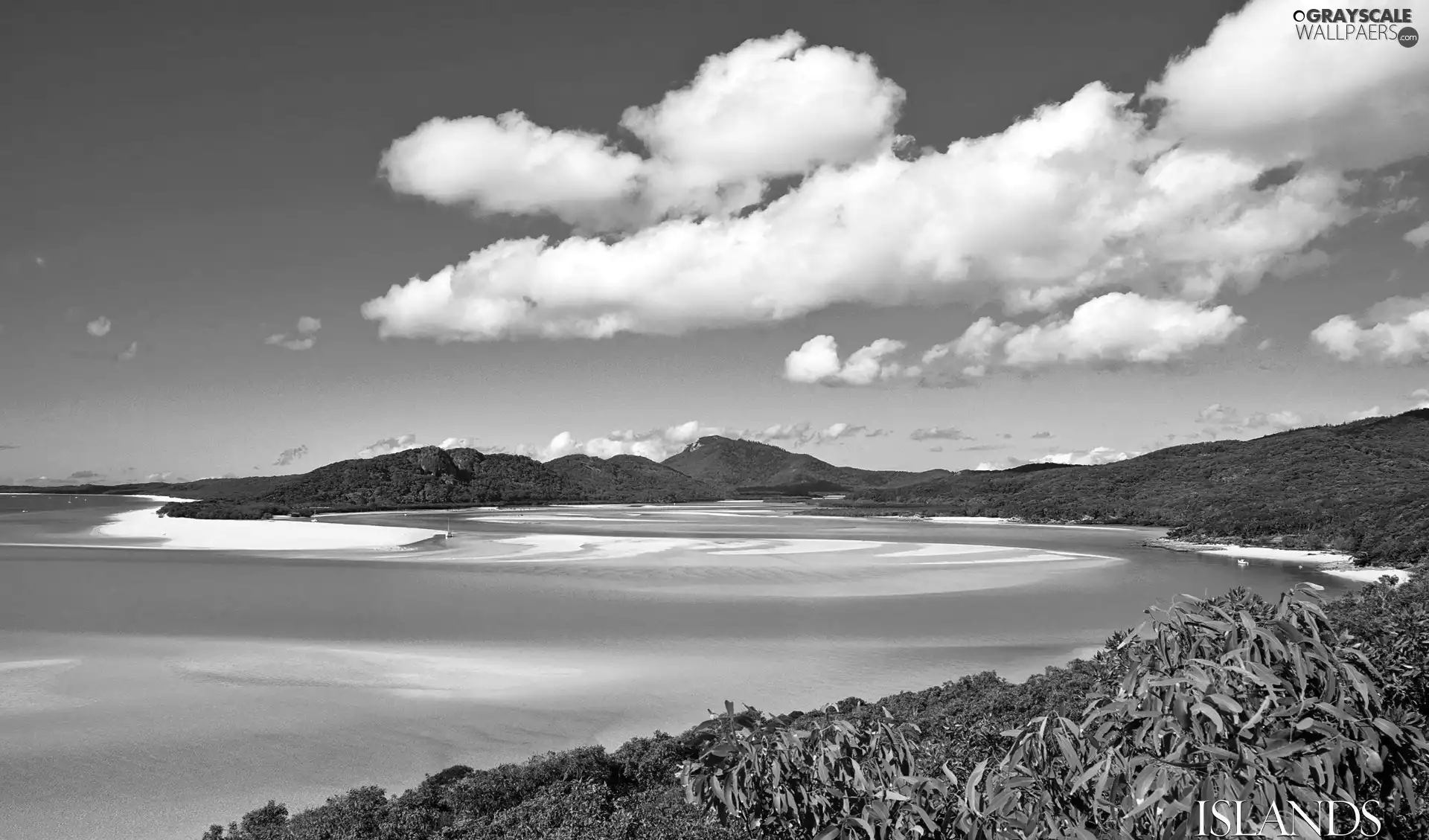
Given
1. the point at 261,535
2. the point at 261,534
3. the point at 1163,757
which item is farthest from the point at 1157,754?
the point at 261,534

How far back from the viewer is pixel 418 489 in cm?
13038

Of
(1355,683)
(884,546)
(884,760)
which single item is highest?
(1355,683)

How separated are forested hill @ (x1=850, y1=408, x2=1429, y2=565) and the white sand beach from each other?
5673cm

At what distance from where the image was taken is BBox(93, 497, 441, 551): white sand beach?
1909 inches

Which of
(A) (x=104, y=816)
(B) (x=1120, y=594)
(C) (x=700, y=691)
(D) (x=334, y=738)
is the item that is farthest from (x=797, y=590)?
(A) (x=104, y=816)

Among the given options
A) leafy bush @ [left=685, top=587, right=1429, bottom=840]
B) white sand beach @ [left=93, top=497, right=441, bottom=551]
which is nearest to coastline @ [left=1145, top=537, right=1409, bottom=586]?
leafy bush @ [left=685, top=587, right=1429, bottom=840]

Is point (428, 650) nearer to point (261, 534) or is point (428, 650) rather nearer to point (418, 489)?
point (261, 534)

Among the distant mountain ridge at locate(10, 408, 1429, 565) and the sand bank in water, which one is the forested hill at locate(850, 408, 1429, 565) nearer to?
the distant mountain ridge at locate(10, 408, 1429, 565)

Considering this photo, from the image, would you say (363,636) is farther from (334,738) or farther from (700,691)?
(700,691)

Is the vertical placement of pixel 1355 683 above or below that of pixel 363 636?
above

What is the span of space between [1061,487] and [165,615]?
10553cm

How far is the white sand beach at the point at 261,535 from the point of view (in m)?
48.5

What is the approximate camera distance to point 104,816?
9.48 meters

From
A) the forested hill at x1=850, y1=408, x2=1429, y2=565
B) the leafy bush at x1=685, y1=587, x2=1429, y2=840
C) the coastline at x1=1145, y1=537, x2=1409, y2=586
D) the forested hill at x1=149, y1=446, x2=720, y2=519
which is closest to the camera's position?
the leafy bush at x1=685, y1=587, x2=1429, y2=840
